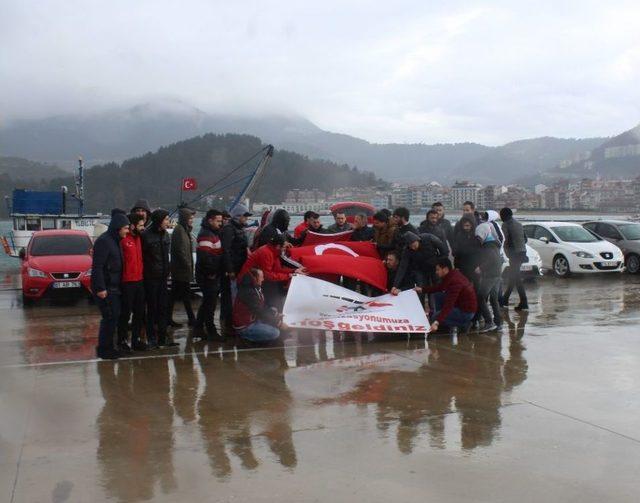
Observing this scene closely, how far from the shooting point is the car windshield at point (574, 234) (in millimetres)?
18644

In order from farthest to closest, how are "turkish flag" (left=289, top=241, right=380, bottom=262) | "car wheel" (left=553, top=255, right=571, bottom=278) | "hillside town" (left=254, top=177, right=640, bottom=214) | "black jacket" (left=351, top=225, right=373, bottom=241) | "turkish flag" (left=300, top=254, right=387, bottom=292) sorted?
"hillside town" (left=254, top=177, right=640, bottom=214) → "car wheel" (left=553, top=255, right=571, bottom=278) → "black jacket" (left=351, top=225, right=373, bottom=241) → "turkish flag" (left=289, top=241, right=380, bottom=262) → "turkish flag" (left=300, top=254, right=387, bottom=292)

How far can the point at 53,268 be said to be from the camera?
1391 cm

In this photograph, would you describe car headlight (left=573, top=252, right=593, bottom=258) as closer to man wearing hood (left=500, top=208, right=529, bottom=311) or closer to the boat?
man wearing hood (left=500, top=208, right=529, bottom=311)

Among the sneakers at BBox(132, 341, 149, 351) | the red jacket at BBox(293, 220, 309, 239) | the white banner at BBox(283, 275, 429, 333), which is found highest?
the red jacket at BBox(293, 220, 309, 239)

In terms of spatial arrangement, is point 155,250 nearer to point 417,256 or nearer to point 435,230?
point 417,256

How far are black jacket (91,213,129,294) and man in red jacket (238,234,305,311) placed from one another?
167 centimetres

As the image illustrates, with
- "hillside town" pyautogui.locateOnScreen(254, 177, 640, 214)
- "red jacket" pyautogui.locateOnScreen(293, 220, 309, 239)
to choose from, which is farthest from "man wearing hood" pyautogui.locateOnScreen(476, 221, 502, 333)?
"hillside town" pyautogui.locateOnScreen(254, 177, 640, 214)

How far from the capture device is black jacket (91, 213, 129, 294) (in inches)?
313

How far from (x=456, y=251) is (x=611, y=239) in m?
11.5

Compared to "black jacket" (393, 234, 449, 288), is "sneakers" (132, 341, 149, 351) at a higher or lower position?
lower

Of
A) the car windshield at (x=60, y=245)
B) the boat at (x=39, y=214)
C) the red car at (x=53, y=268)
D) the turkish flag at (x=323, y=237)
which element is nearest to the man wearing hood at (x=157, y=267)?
the turkish flag at (x=323, y=237)

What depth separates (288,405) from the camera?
6348 millimetres

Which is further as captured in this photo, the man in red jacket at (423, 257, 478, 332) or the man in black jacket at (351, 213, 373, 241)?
the man in black jacket at (351, 213, 373, 241)

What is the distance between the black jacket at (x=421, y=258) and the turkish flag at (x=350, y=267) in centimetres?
37
